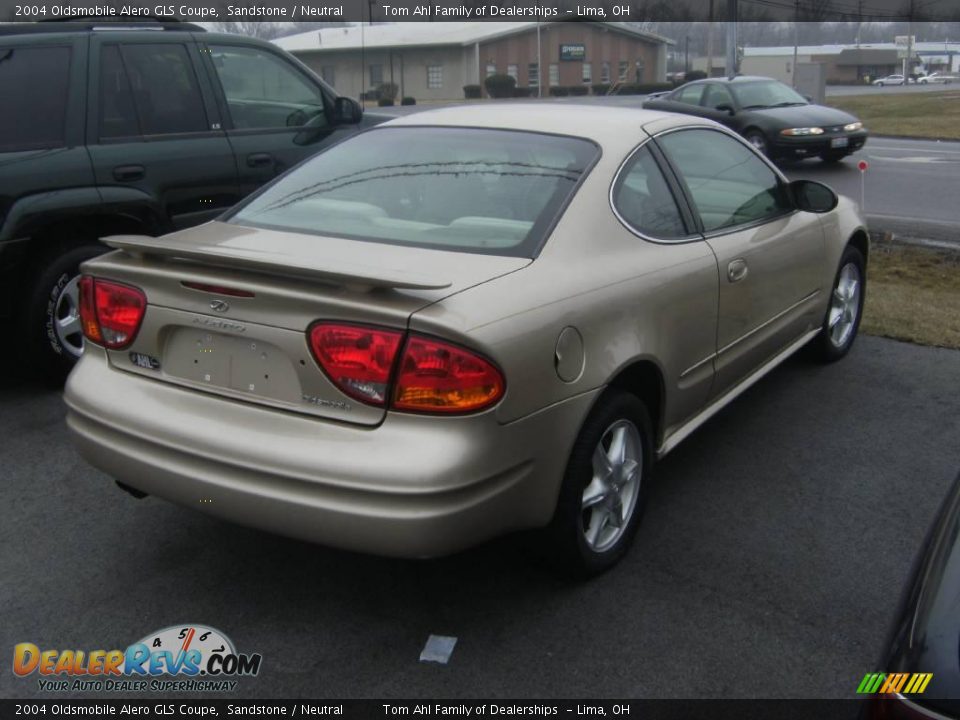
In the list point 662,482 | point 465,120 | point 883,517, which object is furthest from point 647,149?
point 883,517

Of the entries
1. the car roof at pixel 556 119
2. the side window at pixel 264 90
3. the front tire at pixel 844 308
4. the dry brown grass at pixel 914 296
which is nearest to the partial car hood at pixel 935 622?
the car roof at pixel 556 119

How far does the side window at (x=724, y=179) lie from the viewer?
171 inches

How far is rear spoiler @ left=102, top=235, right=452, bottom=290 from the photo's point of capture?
285 cm

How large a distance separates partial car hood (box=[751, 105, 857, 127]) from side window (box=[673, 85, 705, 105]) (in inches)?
63.5

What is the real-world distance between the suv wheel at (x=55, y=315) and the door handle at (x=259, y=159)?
1126 millimetres

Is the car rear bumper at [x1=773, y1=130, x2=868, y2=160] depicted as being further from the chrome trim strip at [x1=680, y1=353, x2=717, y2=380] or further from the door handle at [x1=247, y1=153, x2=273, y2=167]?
the chrome trim strip at [x1=680, y1=353, x2=717, y2=380]

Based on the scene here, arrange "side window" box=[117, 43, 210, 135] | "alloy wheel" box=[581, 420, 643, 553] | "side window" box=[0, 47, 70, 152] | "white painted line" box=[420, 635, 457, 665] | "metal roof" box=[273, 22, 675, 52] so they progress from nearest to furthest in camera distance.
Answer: "white painted line" box=[420, 635, 457, 665] < "alloy wheel" box=[581, 420, 643, 553] < "side window" box=[0, 47, 70, 152] < "side window" box=[117, 43, 210, 135] < "metal roof" box=[273, 22, 675, 52]

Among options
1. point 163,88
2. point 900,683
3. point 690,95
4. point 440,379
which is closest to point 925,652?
point 900,683

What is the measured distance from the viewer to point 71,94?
5539 millimetres

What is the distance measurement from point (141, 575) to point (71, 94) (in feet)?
10.3

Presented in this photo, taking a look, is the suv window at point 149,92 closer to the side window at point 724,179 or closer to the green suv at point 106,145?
the green suv at point 106,145

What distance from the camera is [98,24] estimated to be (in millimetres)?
6008

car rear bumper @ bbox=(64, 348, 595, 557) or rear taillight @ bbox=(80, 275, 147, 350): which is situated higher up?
rear taillight @ bbox=(80, 275, 147, 350)
